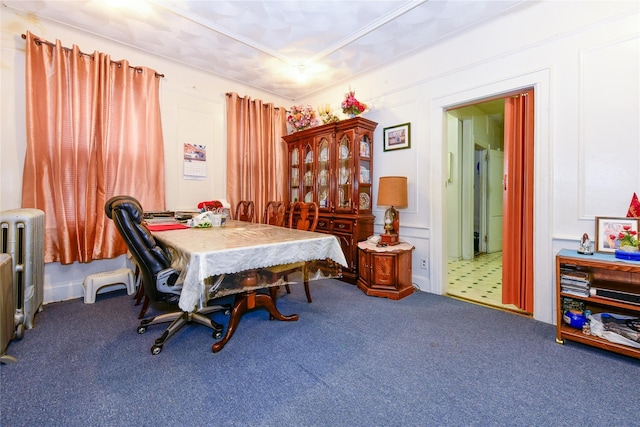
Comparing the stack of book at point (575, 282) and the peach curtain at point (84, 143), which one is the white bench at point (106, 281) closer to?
the peach curtain at point (84, 143)

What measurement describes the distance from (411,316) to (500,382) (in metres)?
0.98

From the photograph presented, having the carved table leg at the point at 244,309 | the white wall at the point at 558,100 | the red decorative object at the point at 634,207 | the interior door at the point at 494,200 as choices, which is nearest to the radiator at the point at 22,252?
the carved table leg at the point at 244,309

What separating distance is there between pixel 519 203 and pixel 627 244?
87 cm

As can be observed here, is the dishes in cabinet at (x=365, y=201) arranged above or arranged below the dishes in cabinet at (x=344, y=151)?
below

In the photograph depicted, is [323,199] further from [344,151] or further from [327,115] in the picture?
[327,115]

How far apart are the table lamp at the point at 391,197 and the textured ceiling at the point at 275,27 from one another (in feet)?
5.16

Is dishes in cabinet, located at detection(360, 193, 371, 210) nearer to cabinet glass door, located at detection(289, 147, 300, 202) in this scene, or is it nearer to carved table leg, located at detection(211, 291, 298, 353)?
cabinet glass door, located at detection(289, 147, 300, 202)

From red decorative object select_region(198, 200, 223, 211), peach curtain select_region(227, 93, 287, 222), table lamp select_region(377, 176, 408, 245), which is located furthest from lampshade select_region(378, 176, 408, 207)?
peach curtain select_region(227, 93, 287, 222)

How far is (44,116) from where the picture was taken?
281 cm

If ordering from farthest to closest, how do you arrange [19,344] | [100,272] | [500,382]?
[100,272] → [19,344] → [500,382]

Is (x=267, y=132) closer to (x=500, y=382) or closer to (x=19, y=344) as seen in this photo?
(x=19, y=344)

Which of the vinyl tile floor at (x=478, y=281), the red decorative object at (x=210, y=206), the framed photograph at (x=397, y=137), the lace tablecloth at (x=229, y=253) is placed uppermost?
the framed photograph at (x=397, y=137)

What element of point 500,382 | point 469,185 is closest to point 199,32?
point 500,382

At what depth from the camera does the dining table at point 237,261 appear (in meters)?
1.55
